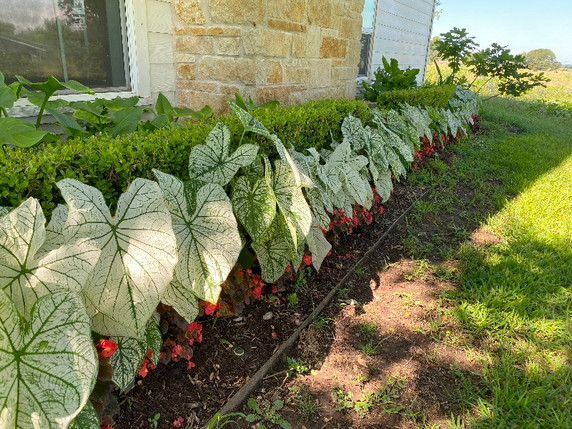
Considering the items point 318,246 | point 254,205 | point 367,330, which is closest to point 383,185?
point 318,246

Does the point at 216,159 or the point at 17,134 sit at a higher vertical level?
the point at 17,134

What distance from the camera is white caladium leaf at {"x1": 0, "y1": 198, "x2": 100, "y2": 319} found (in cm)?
106

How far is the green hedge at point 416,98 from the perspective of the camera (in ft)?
14.6

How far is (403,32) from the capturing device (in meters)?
7.21

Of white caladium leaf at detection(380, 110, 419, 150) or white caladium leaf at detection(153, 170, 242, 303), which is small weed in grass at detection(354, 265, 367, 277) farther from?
white caladium leaf at detection(380, 110, 419, 150)

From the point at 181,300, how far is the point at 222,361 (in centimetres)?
48

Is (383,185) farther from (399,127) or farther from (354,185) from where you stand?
(399,127)

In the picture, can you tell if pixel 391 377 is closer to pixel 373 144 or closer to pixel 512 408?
pixel 512 408

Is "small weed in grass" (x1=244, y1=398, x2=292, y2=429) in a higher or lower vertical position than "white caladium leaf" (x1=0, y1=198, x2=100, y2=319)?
lower

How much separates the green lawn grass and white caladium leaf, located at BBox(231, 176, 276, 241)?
3.60ft

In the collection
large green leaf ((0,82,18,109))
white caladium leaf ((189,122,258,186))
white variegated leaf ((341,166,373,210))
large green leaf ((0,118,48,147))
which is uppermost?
large green leaf ((0,82,18,109))

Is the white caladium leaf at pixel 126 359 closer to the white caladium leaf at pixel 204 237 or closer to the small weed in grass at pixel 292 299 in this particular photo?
the white caladium leaf at pixel 204 237

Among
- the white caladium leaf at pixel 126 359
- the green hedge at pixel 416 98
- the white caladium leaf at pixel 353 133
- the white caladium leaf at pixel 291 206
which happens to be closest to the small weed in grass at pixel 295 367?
the white caladium leaf at pixel 291 206

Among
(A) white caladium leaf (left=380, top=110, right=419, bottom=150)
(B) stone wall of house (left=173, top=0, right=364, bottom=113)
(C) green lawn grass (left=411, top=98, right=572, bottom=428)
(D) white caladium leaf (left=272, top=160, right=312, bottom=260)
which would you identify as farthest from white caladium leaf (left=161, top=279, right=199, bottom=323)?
(A) white caladium leaf (left=380, top=110, right=419, bottom=150)
